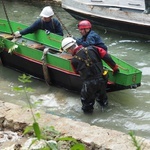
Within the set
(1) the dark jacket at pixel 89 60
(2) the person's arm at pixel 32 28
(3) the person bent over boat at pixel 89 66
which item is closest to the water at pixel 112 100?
(3) the person bent over boat at pixel 89 66

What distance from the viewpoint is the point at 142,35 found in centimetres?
1191

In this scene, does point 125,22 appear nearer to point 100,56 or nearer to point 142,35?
point 142,35

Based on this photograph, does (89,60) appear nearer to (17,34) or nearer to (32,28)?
(32,28)

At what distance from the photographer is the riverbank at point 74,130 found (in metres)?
5.14

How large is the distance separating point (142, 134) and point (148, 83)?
88.1 inches

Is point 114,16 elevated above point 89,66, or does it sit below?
below

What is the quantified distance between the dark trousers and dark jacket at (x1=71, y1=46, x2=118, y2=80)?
0.12 m

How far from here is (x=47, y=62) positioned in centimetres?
872

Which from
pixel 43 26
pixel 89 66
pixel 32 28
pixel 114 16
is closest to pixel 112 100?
pixel 89 66

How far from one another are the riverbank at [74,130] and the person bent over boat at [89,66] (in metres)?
1.48

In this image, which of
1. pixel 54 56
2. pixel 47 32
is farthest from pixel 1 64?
pixel 54 56

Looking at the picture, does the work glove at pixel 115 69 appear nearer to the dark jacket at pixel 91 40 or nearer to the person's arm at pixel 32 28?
the dark jacket at pixel 91 40

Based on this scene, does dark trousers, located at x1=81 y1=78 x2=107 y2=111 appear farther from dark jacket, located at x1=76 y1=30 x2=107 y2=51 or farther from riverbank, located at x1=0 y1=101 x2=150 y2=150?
riverbank, located at x1=0 y1=101 x2=150 y2=150

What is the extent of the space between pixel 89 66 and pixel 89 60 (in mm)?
118
